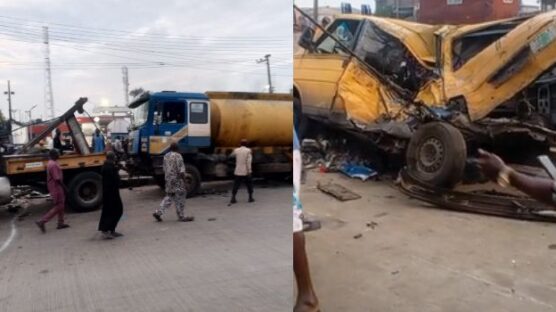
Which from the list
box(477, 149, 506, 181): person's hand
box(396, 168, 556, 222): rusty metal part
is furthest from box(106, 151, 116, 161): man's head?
box(477, 149, 506, 181): person's hand

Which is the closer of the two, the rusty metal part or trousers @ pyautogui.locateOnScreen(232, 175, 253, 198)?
trousers @ pyautogui.locateOnScreen(232, 175, 253, 198)

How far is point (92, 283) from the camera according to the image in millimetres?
1271

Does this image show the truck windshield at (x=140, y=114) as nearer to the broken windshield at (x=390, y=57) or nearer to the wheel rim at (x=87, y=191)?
the wheel rim at (x=87, y=191)

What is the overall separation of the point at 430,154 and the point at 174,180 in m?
0.89

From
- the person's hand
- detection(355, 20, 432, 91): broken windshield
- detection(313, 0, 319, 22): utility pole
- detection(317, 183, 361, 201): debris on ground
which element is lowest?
detection(317, 183, 361, 201): debris on ground

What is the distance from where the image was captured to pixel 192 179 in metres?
1.16

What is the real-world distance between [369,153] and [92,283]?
0.90 meters

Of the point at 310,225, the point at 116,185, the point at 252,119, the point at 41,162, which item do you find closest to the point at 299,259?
the point at 310,225

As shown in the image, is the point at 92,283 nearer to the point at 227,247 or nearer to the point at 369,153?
the point at 227,247

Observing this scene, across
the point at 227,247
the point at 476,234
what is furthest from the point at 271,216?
the point at 476,234

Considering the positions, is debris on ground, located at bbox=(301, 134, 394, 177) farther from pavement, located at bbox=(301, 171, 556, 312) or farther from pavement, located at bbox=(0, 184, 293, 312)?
pavement, located at bbox=(0, 184, 293, 312)

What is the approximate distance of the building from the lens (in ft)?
4.91

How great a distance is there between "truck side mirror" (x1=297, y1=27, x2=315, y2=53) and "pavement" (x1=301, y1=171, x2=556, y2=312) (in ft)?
1.19

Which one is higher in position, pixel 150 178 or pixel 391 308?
pixel 150 178
